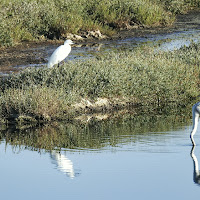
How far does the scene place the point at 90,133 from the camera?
1241 cm

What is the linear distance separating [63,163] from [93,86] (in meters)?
4.80

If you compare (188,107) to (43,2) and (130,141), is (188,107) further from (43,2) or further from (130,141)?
(43,2)

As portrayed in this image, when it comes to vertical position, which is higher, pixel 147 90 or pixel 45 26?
pixel 45 26

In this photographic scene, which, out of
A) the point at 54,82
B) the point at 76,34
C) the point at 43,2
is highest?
the point at 43,2

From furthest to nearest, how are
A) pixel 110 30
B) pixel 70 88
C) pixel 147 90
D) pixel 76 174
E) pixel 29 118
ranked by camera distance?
pixel 110 30, pixel 147 90, pixel 70 88, pixel 29 118, pixel 76 174

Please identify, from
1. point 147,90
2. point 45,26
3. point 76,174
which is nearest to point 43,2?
point 45,26

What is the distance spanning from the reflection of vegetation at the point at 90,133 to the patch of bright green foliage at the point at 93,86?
1.93 feet

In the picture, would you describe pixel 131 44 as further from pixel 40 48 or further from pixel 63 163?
pixel 63 163

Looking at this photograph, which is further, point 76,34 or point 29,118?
point 76,34

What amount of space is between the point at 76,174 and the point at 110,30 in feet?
61.1

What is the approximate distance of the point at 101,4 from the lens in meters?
29.0

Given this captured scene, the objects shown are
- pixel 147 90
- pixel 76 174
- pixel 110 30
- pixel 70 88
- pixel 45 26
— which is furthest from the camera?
pixel 110 30

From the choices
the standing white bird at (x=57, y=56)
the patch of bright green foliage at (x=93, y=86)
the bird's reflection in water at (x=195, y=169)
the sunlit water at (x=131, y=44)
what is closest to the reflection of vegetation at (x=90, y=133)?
the patch of bright green foliage at (x=93, y=86)

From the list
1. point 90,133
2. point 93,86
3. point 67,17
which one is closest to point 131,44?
point 67,17
